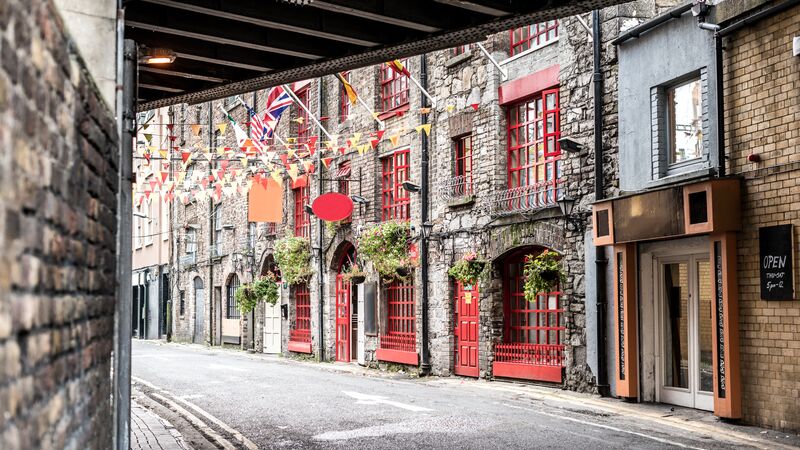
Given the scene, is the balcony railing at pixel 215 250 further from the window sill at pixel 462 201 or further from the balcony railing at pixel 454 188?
the window sill at pixel 462 201

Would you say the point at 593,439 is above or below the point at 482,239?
below

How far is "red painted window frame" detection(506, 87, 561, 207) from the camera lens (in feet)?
57.8

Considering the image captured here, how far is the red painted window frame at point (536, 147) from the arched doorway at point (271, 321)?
13.6 m

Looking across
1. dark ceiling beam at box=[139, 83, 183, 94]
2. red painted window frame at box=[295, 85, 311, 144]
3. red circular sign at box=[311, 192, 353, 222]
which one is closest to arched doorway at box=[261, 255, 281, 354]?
red painted window frame at box=[295, 85, 311, 144]

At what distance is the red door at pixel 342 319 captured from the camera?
26.2 m

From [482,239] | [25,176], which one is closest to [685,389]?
[482,239]

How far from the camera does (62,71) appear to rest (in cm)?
310

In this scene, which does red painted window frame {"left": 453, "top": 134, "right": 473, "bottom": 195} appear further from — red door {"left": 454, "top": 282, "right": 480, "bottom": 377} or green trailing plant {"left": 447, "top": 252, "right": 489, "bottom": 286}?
red door {"left": 454, "top": 282, "right": 480, "bottom": 377}

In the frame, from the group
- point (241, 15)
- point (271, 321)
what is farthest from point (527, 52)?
point (271, 321)

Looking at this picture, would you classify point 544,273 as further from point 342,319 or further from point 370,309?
point 342,319

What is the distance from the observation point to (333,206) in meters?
23.8

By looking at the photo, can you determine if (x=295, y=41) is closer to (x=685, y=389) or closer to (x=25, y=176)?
(x=25, y=176)

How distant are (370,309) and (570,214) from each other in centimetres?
891

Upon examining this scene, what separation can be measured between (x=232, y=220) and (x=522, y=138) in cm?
1876
